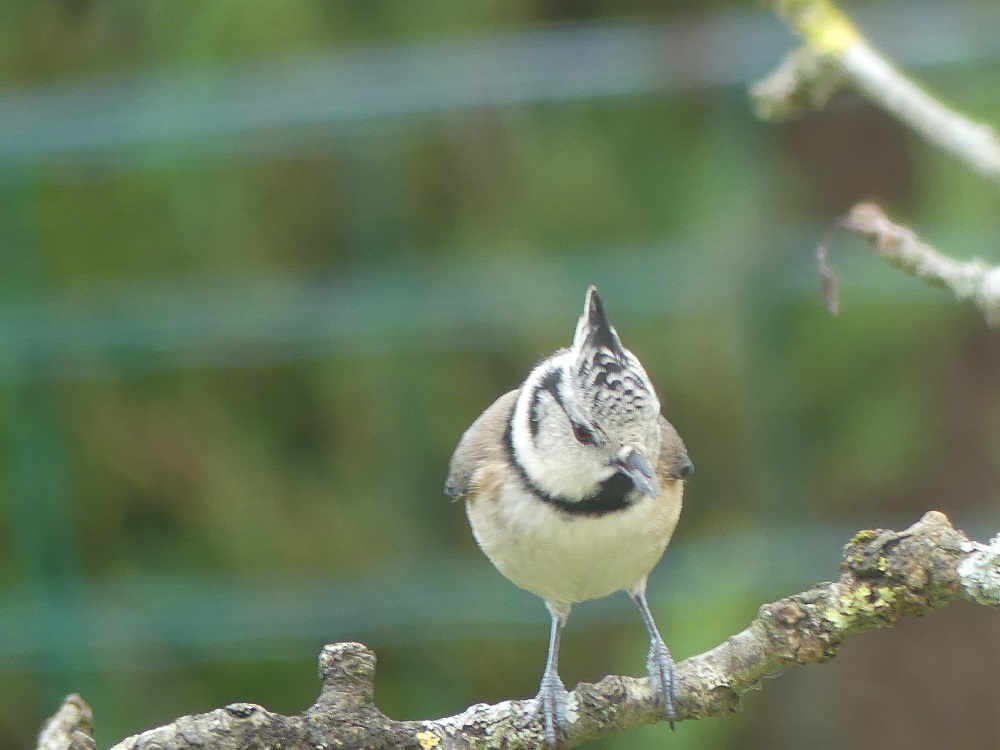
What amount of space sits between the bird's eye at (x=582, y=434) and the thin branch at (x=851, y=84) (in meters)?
0.82

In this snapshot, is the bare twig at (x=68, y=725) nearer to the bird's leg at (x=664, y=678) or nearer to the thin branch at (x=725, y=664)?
the thin branch at (x=725, y=664)

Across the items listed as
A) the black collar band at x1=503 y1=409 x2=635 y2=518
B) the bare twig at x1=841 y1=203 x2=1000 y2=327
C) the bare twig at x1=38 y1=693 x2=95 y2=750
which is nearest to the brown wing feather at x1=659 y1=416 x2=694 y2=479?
the black collar band at x1=503 y1=409 x2=635 y2=518

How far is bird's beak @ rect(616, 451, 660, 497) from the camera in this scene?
2.65 metres

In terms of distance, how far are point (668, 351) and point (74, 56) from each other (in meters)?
3.06

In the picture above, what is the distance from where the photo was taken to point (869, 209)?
2.48 m

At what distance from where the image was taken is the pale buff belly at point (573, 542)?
9.29ft

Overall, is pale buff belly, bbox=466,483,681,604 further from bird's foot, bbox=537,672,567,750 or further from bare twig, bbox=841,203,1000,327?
bare twig, bbox=841,203,1000,327

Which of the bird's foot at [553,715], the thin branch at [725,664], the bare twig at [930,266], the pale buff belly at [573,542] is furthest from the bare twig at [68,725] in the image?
the bare twig at [930,266]

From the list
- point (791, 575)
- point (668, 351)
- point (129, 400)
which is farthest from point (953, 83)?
point (129, 400)

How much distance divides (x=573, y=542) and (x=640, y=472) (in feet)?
0.82

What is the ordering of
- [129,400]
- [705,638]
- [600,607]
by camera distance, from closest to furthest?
[705,638] → [600,607] → [129,400]

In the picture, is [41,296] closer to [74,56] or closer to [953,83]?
[74,56]

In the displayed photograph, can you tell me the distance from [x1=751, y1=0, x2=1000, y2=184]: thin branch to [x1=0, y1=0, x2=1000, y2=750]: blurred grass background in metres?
2.51

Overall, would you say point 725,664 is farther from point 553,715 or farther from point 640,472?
point 640,472
